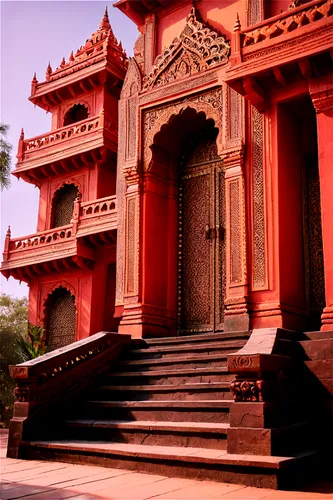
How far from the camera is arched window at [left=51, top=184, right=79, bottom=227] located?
648 inches

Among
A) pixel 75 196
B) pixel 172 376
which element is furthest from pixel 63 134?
pixel 172 376

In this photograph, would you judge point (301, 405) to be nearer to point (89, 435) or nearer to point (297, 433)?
point (297, 433)

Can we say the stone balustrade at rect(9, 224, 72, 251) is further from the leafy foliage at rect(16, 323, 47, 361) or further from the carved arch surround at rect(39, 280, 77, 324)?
the leafy foliage at rect(16, 323, 47, 361)

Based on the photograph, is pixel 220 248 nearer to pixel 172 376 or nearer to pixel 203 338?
pixel 203 338

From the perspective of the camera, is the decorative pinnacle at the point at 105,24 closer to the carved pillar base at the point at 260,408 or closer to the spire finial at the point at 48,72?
the spire finial at the point at 48,72

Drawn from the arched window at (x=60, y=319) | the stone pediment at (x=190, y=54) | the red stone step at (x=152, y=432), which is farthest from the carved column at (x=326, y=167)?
the arched window at (x=60, y=319)

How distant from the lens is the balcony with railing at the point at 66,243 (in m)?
14.0

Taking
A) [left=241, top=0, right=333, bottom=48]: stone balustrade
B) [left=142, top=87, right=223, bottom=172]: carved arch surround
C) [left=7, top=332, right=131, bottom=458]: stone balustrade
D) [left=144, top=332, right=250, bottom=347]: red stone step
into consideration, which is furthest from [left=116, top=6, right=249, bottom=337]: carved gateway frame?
[left=7, top=332, right=131, bottom=458]: stone balustrade

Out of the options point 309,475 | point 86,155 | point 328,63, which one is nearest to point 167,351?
point 309,475

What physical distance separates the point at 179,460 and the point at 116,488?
0.71m

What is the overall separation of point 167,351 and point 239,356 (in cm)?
294

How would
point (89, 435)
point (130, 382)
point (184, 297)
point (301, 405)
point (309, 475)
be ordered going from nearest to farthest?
point (309, 475)
point (301, 405)
point (89, 435)
point (130, 382)
point (184, 297)

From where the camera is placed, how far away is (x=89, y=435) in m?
6.71

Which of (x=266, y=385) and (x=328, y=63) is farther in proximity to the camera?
(x=328, y=63)
